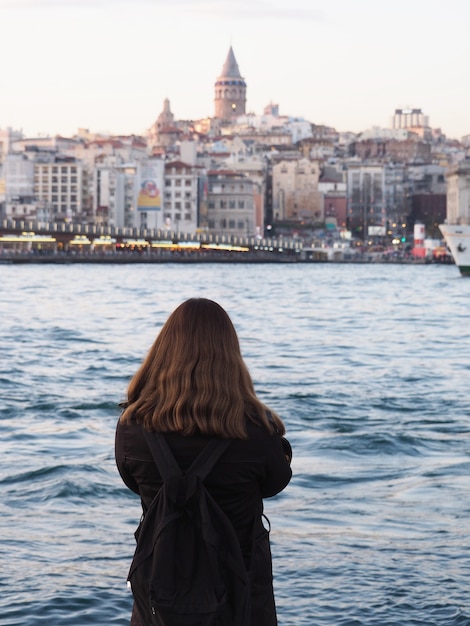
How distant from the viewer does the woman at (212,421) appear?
2639mm

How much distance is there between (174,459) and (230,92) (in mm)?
187882

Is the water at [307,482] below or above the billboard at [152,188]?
below

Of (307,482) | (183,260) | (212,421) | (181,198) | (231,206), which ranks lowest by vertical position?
(183,260)

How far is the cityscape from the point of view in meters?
110

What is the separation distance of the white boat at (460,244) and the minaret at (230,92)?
117m

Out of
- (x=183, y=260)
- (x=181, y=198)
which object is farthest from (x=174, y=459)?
(x=181, y=198)

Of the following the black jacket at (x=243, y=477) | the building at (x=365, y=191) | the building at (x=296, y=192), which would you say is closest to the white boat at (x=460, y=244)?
the building at (x=296, y=192)

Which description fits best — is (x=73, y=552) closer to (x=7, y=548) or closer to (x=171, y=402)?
(x=7, y=548)

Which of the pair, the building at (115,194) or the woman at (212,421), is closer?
the woman at (212,421)

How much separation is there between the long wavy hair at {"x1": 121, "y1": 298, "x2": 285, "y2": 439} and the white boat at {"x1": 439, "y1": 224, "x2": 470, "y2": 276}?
68.5m

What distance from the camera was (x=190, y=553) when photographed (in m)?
2.64

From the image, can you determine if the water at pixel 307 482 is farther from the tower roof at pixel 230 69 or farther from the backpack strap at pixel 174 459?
the tower roof at pixel 230 69

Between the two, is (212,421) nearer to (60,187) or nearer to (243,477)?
(243,477)

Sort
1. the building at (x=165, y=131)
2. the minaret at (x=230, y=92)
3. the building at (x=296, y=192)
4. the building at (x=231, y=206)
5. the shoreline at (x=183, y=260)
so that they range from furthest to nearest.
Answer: the minaret at (x=230, y=92), the building at (x=165, y=131), the building at (x=296, y=192), the building at (x=231, y=206), the shoreline at (x=183, y=260)
